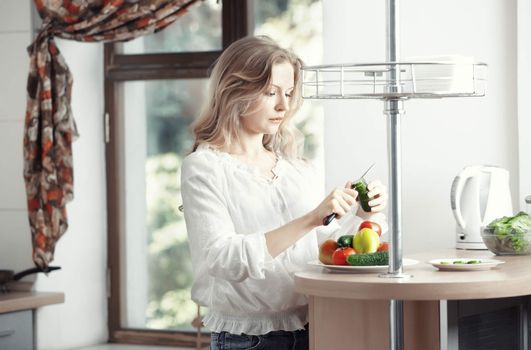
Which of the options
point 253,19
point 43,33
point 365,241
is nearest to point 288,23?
point 253,19

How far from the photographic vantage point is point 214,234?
95.7 inches

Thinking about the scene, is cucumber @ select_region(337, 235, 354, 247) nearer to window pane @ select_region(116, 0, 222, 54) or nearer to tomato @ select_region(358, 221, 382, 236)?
tomato @ select_region(358, 221, 382, 236)

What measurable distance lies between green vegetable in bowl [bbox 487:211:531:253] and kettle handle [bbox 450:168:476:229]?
0.78 ft

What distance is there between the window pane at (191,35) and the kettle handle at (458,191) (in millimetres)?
1303

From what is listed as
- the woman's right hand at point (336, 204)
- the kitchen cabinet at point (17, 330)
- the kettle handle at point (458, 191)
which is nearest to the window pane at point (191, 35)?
the kitchen cabinet at point (17, 330)

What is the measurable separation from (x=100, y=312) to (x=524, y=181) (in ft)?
6.40

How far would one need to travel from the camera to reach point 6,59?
4188 mm

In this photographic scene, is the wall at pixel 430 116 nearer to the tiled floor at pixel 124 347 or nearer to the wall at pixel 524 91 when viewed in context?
the wall at pixel 524 91

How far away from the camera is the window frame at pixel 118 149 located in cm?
408

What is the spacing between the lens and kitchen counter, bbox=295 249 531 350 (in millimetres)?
2125

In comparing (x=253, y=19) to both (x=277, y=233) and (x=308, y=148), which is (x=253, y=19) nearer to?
(x=308, y=148)

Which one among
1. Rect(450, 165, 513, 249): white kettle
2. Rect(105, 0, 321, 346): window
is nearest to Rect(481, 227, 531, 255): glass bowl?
Rect(450, 165, 513, 249): white kettle

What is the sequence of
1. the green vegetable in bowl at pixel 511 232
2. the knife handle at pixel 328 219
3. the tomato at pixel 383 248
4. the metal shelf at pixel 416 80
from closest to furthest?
the metal shelf at pixel 416 80 < the knife handle at pixel 328 219 < the tomato at pixel 383 248 < the green vegetable in bowl at pixel 511 232

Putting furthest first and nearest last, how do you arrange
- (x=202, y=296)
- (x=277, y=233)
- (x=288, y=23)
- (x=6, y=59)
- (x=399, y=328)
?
(x=6, y=59) → (x=288, y=23) → (x=202, y=296) → (x=277, y=233) → (x=399, y=328)
